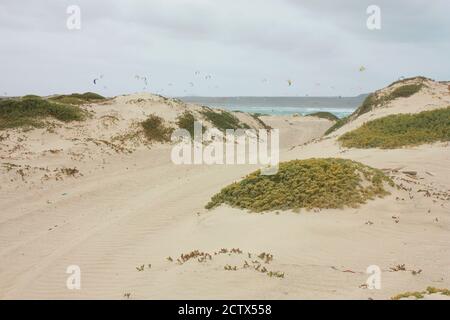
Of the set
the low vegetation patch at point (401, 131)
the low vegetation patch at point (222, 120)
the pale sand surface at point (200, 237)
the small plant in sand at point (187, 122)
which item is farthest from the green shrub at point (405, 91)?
the small plant in sand at point (187, 122)

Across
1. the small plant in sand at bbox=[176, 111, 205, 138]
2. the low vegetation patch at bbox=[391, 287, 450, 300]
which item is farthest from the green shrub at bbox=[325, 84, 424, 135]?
the low vegetation patch at bbox=[391, 287, 450, 300]

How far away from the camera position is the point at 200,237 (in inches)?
527

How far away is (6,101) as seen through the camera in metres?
37.0

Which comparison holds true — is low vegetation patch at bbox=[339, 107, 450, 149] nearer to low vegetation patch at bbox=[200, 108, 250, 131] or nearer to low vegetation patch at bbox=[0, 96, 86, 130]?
low vegetation patch at bbox=[200, 108, 250, 131]

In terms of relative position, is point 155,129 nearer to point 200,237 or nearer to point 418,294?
point 200,237

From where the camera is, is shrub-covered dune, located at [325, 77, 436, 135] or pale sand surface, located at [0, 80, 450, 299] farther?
shrub-covered dune, located at [325, 77, 436, 135]

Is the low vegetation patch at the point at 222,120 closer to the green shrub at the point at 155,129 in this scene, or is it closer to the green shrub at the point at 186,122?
the green shrub at the point at 186,122

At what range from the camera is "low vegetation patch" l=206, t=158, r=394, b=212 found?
1495cm

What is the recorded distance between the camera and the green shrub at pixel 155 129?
37781 mm

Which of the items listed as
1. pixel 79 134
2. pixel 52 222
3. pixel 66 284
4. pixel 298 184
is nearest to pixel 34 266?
pixel 66 284

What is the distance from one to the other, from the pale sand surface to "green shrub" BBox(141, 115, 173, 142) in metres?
12.2

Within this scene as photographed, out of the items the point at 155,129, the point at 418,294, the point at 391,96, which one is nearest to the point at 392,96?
the point at 391,96

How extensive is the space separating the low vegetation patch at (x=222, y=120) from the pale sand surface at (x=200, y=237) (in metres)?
22.9

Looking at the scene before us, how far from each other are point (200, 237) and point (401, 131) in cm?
2229
